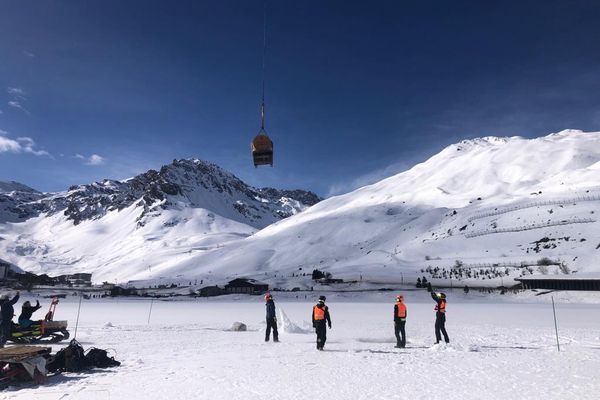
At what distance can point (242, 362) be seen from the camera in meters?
13.2

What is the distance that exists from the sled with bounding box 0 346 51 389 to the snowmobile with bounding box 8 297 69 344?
607cm

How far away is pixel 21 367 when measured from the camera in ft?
35.3

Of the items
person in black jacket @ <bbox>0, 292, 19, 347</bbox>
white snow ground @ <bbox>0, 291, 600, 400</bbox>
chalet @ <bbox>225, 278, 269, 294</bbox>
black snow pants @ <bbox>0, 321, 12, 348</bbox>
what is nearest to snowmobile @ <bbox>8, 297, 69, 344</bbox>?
black snow pants @ <bbox>0, 321, 12, 348</bbox>

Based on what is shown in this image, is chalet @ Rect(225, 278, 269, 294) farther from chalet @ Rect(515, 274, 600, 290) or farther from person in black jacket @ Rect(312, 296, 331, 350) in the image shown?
person in black jacket @ Rect(312, 296, 331, 350)

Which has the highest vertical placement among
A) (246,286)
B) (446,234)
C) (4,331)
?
(446,234)

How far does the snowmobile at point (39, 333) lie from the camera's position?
647 inches

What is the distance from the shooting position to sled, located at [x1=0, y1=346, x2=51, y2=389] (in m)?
10.6

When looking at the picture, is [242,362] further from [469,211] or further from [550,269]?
[469,211]

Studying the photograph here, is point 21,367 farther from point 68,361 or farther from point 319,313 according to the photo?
point 319,313

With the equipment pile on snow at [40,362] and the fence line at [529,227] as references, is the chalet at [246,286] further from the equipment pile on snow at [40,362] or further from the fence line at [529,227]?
the equipment pile on snow at [40,362]

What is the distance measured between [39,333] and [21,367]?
7.07 metres

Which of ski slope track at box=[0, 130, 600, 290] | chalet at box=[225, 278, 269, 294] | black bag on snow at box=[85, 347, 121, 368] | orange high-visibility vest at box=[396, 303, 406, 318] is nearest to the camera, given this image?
black bag on snow at box=[85, 347, 121, 368]

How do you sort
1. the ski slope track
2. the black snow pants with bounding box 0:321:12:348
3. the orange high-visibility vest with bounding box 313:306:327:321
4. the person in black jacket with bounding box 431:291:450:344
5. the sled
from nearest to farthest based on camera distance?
1. the sled
2. the black snow pants with bounding box 0:321:12:348
3. the orange high-visibility vest with bounding box 313:306:327:321
4. the person in black jacket with bounding box 431:291:450:344
5. the ski slope track

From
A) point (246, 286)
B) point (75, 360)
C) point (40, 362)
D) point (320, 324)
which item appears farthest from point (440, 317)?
point (246, 286)
